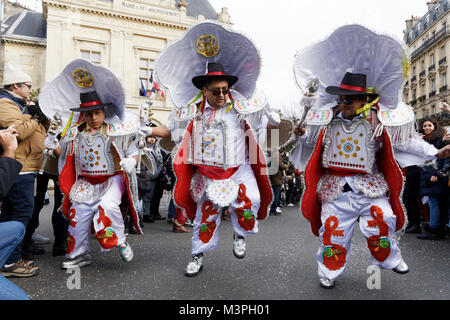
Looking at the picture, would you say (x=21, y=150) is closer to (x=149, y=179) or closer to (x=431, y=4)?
(x=149, y=179)

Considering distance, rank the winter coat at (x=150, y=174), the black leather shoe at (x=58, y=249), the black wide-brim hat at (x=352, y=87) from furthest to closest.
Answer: the winter coat at (x=150, y=174) → the black leather shoe at (x=58, y=249) → the black wide-brim hat at (x=352, y=87)

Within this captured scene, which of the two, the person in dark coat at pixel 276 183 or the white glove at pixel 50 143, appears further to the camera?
the person in dark coat at pixel 276 183

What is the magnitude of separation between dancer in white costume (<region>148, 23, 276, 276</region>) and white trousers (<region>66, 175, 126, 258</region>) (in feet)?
2.14

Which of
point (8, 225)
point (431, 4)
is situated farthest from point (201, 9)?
point (431, 4)

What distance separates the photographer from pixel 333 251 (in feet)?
9.20

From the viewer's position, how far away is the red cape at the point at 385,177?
2758 millimetres

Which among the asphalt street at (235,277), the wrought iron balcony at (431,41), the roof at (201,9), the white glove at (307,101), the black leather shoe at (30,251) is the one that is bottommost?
the asphalt street at (235,277)

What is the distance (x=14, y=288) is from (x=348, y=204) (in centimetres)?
237

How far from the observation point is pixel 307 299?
257 centimetres

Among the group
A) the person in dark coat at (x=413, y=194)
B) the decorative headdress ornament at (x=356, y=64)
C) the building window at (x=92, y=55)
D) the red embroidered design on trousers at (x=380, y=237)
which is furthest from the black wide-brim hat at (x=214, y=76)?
the building window at (x=92, y=55)

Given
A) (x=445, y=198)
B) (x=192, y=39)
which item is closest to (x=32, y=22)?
(x=192, y=39)

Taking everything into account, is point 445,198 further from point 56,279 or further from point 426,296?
point 56,279

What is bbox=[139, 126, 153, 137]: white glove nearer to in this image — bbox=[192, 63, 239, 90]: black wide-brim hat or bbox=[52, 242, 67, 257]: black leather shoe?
bbox=[192, 63, 239, 90]: black wide-brim hat

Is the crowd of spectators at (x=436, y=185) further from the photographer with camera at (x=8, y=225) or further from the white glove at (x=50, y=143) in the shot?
the photographer with camera at (x=8, y=225)
